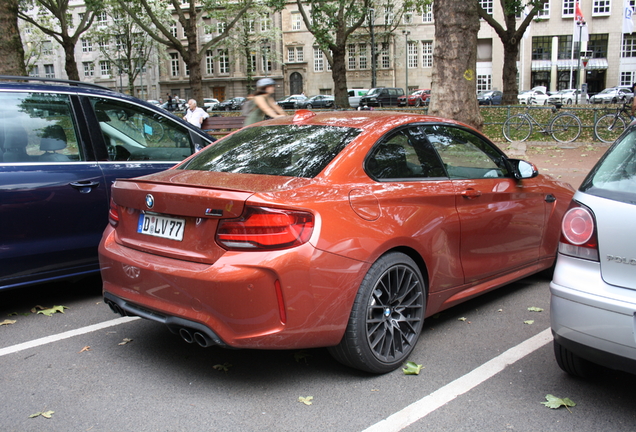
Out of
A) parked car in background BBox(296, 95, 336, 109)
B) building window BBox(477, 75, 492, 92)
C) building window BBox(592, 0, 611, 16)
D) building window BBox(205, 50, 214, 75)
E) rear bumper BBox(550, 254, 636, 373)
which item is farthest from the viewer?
building window BBox(205, 50, 214, 75)

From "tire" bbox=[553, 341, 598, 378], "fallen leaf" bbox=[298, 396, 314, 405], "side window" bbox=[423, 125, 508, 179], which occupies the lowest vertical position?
"fallen leaf" bbox=[298, 396, 314, 405]

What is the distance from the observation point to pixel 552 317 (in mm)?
3131

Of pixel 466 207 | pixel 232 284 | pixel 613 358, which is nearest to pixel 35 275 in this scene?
pixel 232 284

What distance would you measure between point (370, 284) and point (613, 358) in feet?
4.16

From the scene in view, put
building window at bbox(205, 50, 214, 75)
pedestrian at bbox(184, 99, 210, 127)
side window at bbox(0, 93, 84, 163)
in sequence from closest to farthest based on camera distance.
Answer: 1. side window at bbox(0, 93, 84, 163)
2. pedestrian at bbox(184, 99, 210, 127)
3. building window at bbox(205, 50, 214, 75)

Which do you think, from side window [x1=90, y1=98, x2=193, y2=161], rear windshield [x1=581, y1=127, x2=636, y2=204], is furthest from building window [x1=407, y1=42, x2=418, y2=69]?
rear windshield [x1=581, y1=127, x2=636, y2=204]

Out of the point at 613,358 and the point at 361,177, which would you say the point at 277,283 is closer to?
the point at 361,177

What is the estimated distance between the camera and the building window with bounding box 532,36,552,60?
59969mm

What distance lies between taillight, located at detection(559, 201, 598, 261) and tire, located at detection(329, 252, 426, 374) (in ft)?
3.09

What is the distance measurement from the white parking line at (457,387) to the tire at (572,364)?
0.39 m

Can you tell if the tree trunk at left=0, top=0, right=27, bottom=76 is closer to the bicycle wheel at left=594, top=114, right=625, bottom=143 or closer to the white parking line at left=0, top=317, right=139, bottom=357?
the white parking line at left=0, top=317, right=139, bottom=357

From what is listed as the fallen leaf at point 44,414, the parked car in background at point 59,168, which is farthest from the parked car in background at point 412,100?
the fallen leaf at point 44,414

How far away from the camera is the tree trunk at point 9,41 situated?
12469 mm

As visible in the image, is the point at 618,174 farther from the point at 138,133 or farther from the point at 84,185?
the point at 138,133
